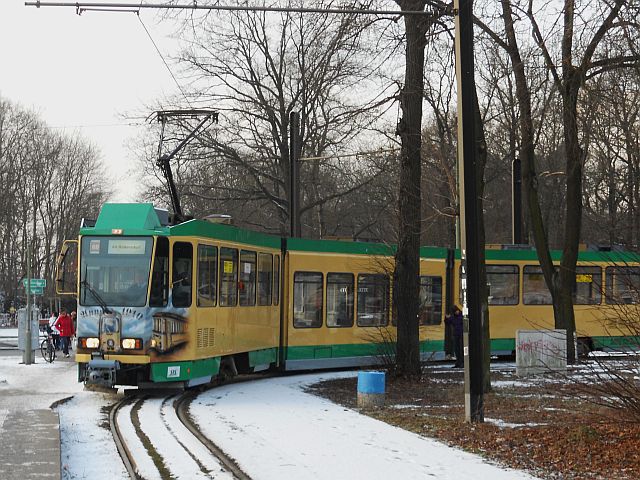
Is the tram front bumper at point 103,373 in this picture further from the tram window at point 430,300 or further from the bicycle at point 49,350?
the bicycle at point 49,350

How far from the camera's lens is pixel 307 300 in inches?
919

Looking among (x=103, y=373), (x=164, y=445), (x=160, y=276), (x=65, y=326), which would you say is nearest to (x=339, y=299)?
(x=160, y=276)

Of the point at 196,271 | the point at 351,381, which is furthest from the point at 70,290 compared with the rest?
the point at 351,381

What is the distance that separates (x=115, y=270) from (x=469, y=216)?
6581 mm

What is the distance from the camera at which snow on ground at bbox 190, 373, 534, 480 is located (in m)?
10.5

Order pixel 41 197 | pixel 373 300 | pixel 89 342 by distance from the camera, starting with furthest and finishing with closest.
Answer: pixel 41 197 → pixel 373 300 → pixel 89 342

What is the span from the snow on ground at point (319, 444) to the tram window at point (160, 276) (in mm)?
1825

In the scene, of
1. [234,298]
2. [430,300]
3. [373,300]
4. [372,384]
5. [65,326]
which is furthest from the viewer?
[65,326]

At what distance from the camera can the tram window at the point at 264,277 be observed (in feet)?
69.8

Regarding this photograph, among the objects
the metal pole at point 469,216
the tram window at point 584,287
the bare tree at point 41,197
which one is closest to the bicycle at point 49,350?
the tram window at point 584,287

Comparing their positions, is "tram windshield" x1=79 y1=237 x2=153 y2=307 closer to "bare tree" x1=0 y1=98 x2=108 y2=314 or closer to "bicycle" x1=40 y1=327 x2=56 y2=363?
"bicycle" x1=40 y1=327 x2=56 y2=363

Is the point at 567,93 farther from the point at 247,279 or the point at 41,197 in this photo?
the point at 41,197

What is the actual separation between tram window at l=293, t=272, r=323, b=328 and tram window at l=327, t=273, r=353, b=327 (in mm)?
366

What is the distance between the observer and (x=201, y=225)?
1822 centimetres
